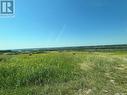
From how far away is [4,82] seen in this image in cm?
1377

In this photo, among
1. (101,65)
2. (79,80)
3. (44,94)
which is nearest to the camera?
(44,94)

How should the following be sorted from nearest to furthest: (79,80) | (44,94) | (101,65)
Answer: (44,94)
(79,80)
(101,65)

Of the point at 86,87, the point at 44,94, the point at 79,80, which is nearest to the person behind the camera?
the point at 44,94

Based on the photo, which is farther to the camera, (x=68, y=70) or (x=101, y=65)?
(x=101, y=65)

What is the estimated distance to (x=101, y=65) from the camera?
20.5m

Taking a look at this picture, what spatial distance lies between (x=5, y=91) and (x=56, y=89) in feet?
6.73

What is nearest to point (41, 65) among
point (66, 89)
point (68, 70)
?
point (68, 70)

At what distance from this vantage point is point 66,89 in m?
12.8

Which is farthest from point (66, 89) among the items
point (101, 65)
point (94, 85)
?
point (101, 65)

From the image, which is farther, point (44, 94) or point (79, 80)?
point (79, 80)

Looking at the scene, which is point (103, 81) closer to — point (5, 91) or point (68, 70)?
point (68, 70)

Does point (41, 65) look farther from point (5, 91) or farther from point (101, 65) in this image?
point (101, 65)

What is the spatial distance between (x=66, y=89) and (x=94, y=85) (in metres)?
1.49

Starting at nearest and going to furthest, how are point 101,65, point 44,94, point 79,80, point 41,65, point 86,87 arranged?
point 44,94, point 86,87, point 79,80, point 41,65, point 101,65
